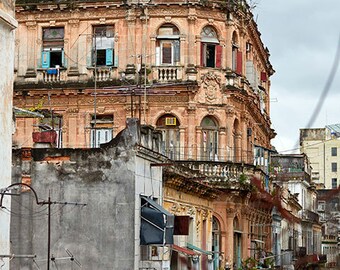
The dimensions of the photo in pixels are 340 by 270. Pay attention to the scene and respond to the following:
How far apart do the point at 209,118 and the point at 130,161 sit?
22.8 metres

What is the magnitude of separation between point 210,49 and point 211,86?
2.07m

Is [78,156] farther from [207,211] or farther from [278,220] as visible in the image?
[278,220]

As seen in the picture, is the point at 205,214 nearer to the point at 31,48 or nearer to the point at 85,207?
the point at 85,207

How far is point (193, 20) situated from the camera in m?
49.6

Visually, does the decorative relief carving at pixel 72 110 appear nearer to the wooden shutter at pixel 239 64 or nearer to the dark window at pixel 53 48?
the dark window at pixel 53 48

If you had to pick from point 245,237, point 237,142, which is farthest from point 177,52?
point 245,237

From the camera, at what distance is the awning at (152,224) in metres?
27.7

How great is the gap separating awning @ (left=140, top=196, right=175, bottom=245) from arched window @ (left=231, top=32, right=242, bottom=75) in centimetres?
2408

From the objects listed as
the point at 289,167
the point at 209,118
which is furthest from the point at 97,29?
the point at 289,167

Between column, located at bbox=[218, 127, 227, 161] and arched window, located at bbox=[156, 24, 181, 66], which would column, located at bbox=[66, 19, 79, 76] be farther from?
column, located at bbox=[218, 127, 227, 161]

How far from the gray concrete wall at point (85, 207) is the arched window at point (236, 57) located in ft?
80.1

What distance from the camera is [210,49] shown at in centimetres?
5056

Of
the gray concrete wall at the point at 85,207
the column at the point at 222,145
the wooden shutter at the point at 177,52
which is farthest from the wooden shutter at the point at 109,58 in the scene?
the gray concrete wall at the point at 85,207

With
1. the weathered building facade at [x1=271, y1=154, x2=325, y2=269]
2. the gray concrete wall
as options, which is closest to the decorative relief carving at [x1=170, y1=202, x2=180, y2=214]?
the gray concrete wall
